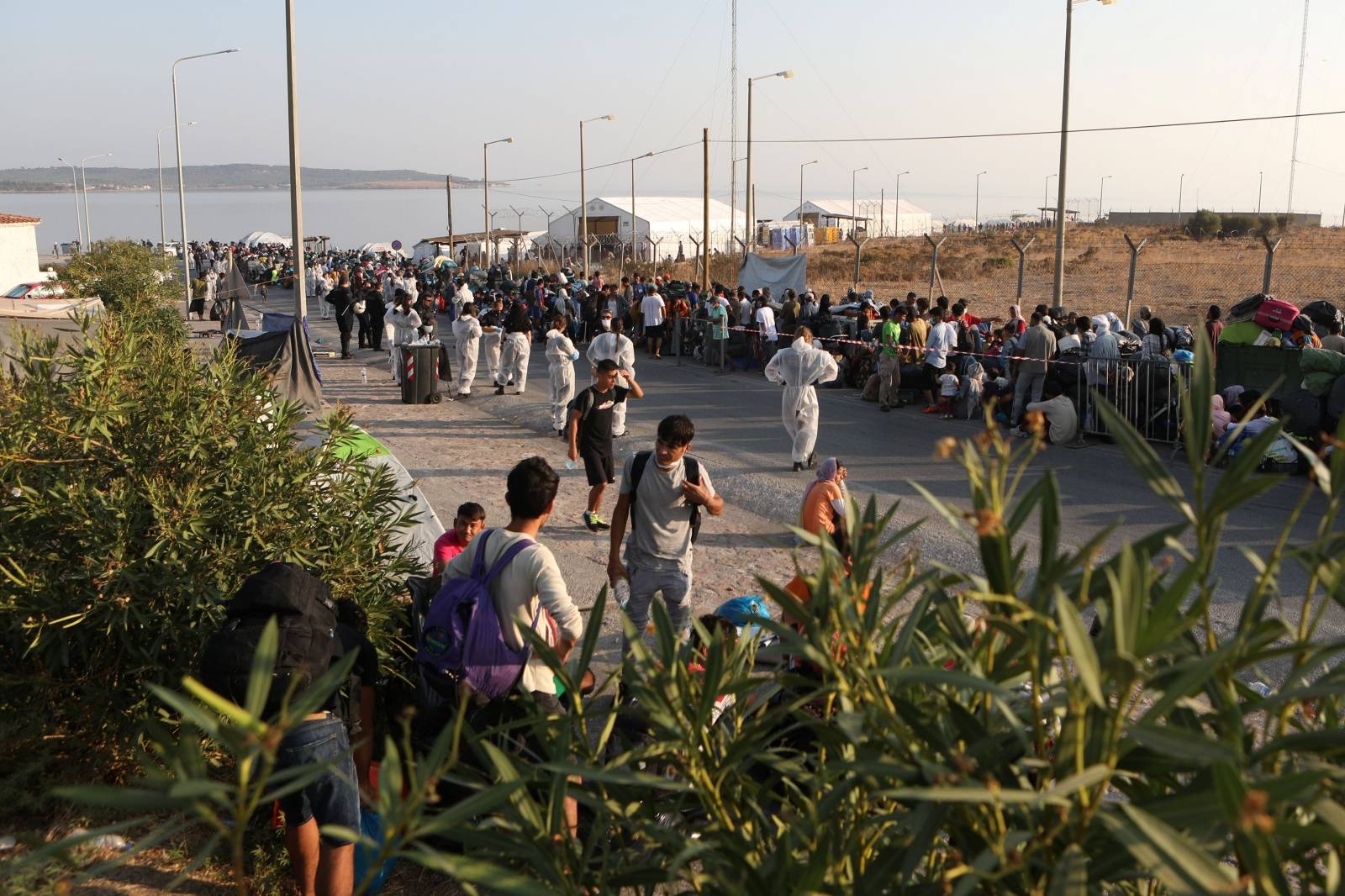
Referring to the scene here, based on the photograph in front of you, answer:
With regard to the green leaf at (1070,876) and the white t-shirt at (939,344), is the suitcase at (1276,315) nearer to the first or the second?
the white t-shirt at (939,344)

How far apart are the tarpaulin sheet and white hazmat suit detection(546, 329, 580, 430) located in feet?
31.0

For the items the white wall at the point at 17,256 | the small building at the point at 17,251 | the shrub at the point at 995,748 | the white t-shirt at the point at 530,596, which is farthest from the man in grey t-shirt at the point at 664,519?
the white wall at the point at 17,256

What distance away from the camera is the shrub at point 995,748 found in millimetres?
1549

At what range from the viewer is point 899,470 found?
506 inches

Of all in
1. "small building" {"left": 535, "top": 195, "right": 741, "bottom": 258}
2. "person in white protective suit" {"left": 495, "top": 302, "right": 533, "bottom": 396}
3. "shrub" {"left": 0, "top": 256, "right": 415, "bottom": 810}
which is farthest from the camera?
"small building" {"left": 535, "top": 195, "right": 741, "bottom": 258}

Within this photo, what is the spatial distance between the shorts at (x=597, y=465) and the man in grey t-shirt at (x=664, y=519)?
4.13 m

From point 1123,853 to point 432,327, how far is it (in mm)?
19583

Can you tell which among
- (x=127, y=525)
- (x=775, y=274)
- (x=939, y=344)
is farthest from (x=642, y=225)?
(x=127, y=525)

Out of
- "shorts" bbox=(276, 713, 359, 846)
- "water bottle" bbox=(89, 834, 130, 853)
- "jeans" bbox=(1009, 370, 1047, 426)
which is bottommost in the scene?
"water bottle" bbox=(89, 834, 130, 853)

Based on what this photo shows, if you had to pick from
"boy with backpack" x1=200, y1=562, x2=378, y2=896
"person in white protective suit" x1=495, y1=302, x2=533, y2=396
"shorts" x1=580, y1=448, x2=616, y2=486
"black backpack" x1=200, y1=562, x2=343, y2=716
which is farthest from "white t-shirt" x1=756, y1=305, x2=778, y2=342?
"black backpack" x1=200, y1=562, x2=343, y2=716

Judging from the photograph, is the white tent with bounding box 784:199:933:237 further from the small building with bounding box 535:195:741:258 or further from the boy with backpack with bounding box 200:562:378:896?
the boy with backpack with bounding box 200:562:378:896

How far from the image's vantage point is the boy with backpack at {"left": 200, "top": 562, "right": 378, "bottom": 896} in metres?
3.84

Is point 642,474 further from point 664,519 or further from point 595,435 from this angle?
point 595,435

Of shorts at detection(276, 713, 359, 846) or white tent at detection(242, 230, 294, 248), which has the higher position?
white tent at detection(242, 230, 294, 248)
